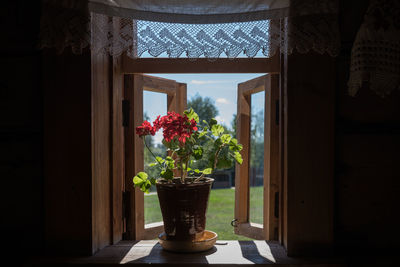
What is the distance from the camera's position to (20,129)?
1348 millimetres

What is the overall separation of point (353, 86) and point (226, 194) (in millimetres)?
2869

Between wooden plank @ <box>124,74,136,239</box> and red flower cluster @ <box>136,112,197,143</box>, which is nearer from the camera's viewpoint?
red flower cluster @ <box>136,112,197,143</box>

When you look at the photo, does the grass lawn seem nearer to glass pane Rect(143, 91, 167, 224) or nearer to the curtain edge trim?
glass pane Rect(143, 91, 167, 224)

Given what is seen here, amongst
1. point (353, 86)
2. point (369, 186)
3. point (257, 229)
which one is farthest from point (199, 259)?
point (353, 86)

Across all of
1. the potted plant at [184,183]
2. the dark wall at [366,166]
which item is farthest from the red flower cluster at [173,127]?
the dark wall at [366,166]

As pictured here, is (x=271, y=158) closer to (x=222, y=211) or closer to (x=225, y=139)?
(x=225, y=139)

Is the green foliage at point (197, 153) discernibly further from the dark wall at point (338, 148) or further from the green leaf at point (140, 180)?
the dark wall at point (338, 148)

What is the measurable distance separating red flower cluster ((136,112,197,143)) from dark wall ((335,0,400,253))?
0.63 meters

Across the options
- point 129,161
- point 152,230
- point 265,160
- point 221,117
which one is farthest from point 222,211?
point 129,161

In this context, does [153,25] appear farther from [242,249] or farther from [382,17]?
[242,249]

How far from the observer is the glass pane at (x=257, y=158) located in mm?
1649

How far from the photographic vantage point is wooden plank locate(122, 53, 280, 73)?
1.44m

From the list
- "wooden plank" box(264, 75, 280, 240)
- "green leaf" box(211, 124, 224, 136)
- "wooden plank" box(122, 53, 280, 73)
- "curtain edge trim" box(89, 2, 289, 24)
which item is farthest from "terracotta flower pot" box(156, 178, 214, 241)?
"curtain edge trim" box(89, 2, 289, 24)

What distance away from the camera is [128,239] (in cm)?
156
